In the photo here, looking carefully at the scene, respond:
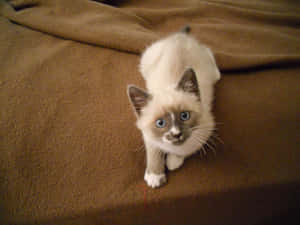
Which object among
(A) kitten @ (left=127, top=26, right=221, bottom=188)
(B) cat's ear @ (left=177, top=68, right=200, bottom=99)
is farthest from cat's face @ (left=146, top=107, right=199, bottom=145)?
(B) cat's ear @ (left=177, top=68, right=200, bottom=99)

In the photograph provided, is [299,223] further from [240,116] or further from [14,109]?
[14,109]

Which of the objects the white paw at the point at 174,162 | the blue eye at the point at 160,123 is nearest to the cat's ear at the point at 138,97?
the blue eye at the point at 160,123

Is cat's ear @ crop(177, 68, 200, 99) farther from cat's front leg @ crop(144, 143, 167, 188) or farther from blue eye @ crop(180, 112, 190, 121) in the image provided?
cat's front leg @ crop(144, 143, 167, 188)

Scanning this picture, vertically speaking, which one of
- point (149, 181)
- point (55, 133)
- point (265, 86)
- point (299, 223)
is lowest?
point (299, 223)

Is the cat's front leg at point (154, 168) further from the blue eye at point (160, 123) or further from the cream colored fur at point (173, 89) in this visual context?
the blue eye at point (160, 123)

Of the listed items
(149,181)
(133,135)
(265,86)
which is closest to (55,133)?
(133,135)

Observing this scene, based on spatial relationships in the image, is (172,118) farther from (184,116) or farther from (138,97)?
(138,97)

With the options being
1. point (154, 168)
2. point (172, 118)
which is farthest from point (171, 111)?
point (154, 168)
